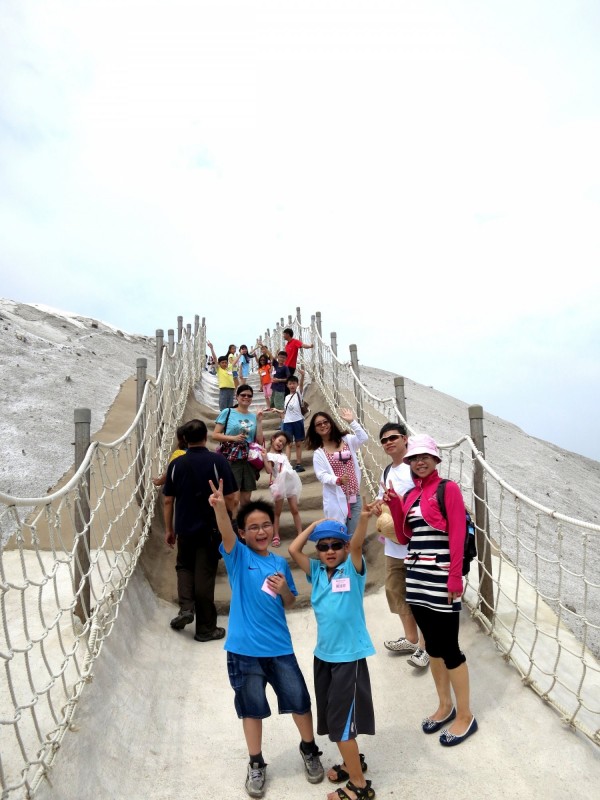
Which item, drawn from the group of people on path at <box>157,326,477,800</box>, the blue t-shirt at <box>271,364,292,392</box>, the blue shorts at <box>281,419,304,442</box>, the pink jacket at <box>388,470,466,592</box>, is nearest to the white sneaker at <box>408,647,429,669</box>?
the group of people on path at <box>157,326,477,800</box>

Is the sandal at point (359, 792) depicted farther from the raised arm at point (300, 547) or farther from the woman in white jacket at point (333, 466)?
the woman in white jacket at point (333, 466)

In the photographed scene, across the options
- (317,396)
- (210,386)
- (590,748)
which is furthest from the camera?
(210,386)

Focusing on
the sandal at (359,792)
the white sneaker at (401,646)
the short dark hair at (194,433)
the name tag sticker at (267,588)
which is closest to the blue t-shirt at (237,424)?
the short dark hair at (194,433)

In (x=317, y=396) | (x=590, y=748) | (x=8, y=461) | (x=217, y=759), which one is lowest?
(x=217, y=759)

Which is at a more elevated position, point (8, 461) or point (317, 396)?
point (317, 396)

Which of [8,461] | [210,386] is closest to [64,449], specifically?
[8,461]

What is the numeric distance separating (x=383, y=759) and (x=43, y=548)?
254 cm

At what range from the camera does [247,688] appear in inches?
93.3

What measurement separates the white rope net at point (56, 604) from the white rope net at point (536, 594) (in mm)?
1826

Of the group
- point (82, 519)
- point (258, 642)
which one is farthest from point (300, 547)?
point (82, 519)

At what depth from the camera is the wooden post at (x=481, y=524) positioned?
10.8 ft

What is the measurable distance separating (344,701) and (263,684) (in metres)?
0.35

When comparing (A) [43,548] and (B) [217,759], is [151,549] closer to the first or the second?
(A) [43,548]

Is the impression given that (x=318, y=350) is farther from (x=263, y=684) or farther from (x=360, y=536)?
(x=263, y=684)
